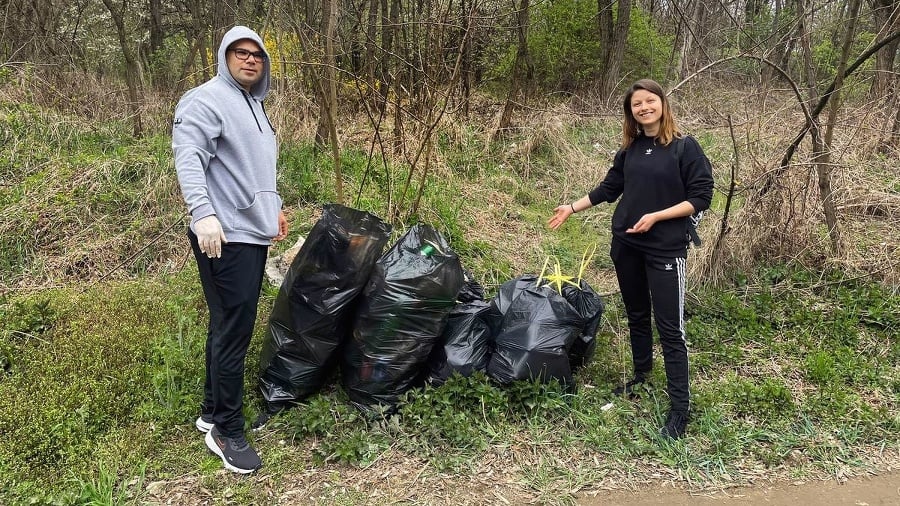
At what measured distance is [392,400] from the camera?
287cm

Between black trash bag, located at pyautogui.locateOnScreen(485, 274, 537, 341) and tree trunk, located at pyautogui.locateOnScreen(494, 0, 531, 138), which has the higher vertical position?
tree trunk, located at pyautogui.locateOnScreen(494, 0, 531, 138)

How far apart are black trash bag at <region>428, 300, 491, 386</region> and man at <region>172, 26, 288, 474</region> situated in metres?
0.95

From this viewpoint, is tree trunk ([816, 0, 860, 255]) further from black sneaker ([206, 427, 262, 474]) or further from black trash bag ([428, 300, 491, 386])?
black sneaker ([206, 427, 262, 474])

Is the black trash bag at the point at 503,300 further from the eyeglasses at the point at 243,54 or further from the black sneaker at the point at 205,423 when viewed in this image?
the eyeglasses at the point at 243,54

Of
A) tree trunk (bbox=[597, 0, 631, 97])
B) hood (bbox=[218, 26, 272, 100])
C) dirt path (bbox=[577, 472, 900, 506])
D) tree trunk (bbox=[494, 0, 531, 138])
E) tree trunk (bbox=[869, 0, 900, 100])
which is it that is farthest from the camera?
tree trunk (bbox=[597, 0, 631, 97])

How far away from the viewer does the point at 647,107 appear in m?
2.61

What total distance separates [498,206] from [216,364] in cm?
382

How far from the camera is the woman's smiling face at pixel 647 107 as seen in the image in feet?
8.55

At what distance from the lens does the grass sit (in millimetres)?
2502

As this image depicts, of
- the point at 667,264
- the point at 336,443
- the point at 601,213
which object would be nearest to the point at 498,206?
the point at 601,213

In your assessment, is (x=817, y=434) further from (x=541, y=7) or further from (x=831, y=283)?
(x=541, y=7)

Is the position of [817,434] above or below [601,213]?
below

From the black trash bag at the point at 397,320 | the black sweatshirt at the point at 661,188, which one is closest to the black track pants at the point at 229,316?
the black trash bag at the point at 397,320

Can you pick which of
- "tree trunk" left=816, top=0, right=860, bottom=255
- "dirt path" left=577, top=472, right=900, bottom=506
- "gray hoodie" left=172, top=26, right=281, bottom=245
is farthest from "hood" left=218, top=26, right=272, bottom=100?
"tree trunk" left=816, top=0, right=860, bottom=255
